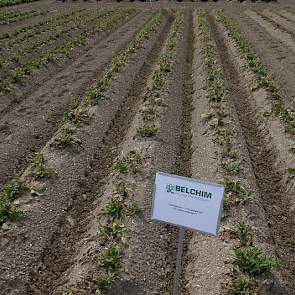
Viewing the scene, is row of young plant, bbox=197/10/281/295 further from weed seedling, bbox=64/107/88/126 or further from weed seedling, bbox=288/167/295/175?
weed seedling, bbox=64/107/88/126

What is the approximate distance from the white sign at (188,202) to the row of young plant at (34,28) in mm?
19798

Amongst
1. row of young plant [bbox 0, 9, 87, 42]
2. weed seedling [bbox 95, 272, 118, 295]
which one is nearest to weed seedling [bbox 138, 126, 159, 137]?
weed seedling [bbox 95, 272, 118, 295]

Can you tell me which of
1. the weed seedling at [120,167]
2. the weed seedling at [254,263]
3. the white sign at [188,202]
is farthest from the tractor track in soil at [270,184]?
the weed seedling at [120,167]

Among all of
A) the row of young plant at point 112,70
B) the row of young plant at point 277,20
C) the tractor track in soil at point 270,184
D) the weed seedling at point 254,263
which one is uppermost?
the weed seedling at point 254,263

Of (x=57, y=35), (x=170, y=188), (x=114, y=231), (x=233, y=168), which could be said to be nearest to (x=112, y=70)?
(x=233, y=168)

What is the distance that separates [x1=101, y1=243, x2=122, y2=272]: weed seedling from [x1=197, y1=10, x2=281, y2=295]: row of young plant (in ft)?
6.19

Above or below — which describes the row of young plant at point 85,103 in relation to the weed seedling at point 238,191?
below

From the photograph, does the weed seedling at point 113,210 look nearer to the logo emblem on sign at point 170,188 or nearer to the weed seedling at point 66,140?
the logo emblem on sign at point 170,188

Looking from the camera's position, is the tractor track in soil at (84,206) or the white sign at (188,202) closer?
the white sign at (188,202)

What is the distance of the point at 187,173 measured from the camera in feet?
36.9

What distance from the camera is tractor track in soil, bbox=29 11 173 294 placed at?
7.76 metres

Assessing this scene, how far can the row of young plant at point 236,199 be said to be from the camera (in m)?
7.21

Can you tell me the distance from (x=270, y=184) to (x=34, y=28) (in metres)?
23.7

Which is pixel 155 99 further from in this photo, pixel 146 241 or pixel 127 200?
pixel 146 241
